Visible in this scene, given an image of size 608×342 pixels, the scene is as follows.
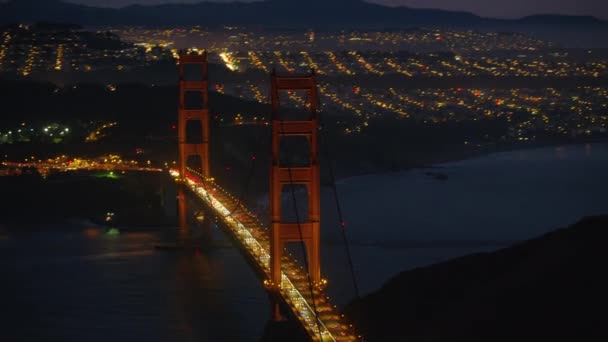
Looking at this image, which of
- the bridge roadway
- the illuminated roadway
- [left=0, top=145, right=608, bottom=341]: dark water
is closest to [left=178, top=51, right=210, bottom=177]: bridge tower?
[left=0, top=145, right=608, bottom=341]: dark water

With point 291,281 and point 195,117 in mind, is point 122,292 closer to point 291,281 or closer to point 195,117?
point 291,281

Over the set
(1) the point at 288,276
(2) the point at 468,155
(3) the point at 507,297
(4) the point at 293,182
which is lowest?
(2) the point at 468,155

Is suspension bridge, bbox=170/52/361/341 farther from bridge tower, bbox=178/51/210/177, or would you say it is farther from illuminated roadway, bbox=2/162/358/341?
bridge tower, bbox=178/51/210/177

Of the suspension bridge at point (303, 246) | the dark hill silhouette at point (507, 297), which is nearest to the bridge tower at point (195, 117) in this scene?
the suspension bridge at point (303, 246)

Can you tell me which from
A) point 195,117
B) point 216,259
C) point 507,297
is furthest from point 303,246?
point 195,117

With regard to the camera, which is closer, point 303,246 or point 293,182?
point 293,182

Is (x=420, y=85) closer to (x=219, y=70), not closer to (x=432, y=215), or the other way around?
(x=219, y=70)
